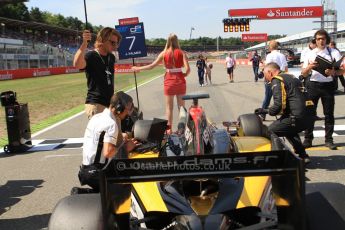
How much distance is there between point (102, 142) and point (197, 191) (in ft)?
Result: 4.08

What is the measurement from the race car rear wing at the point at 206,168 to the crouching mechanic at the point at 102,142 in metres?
1.36

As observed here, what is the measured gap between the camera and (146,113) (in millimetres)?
12461

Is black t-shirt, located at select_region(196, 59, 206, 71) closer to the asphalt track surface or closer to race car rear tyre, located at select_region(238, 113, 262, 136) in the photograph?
the asphalt track surface

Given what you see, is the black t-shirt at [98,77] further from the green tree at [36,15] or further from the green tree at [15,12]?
the green tree at [36,15]

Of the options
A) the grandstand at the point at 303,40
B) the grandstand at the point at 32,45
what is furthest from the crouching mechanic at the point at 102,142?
the grandstand at the point at 32,45

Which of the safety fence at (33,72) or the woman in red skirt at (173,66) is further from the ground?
the woman in red skirt at (173,66)

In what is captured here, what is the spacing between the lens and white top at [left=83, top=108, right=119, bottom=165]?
3881 millimetres

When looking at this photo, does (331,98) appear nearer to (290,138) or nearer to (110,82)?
(290,138)

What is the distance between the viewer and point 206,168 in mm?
2424

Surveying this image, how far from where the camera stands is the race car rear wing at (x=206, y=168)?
2385mm

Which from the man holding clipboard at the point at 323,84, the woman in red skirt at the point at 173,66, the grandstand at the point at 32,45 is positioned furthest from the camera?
the grandstand at the point at 32,45

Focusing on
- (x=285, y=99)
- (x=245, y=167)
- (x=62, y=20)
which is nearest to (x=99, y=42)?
(x=285, y=99)

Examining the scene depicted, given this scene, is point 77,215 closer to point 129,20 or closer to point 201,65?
point 129,20

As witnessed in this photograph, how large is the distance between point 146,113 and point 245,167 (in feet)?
33.2
